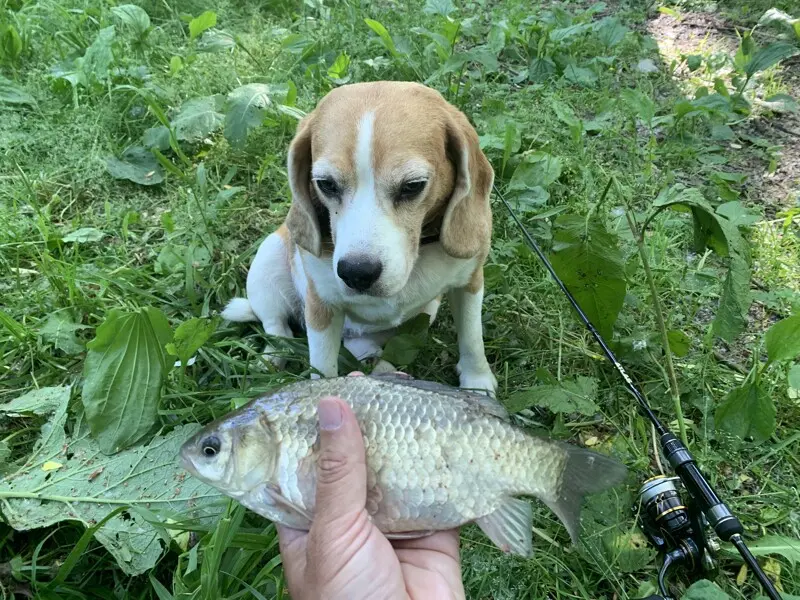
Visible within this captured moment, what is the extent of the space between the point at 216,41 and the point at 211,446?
4028 mm

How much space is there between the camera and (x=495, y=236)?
11.1ft

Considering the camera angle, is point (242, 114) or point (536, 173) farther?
point (242, 114)

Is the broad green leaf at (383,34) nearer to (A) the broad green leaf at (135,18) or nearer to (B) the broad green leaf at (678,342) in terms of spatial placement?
(A) the broad green leaf at (135,18)

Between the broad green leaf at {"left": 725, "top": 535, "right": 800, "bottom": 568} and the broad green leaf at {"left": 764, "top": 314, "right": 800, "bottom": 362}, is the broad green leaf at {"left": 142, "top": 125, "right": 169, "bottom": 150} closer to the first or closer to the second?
the broad green leaf at {"left": 764, "top": 314, "right": 800, "bottom": 362}

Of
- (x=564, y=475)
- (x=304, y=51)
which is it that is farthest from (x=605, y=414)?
(x=304, y=51)

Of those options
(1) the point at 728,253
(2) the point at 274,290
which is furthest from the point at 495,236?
(1) the point at 728,253

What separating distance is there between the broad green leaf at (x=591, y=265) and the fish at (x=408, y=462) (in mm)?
1020

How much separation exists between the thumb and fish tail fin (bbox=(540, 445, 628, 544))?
56 centimetres

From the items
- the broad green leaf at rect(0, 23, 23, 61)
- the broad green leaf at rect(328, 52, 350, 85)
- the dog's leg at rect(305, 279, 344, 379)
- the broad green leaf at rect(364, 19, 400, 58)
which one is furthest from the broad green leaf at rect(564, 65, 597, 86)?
the broad green leaf at rect(0, 23, 23, 61)

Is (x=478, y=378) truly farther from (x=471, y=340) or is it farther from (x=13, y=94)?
(x=13, y=94)

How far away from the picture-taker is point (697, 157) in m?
3.87

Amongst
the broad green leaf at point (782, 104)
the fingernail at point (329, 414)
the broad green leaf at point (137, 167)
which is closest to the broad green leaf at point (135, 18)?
the broad green leaf at point (137, 167)

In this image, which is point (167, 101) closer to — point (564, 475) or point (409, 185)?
point (409, 185)

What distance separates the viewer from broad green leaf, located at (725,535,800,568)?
201cm
